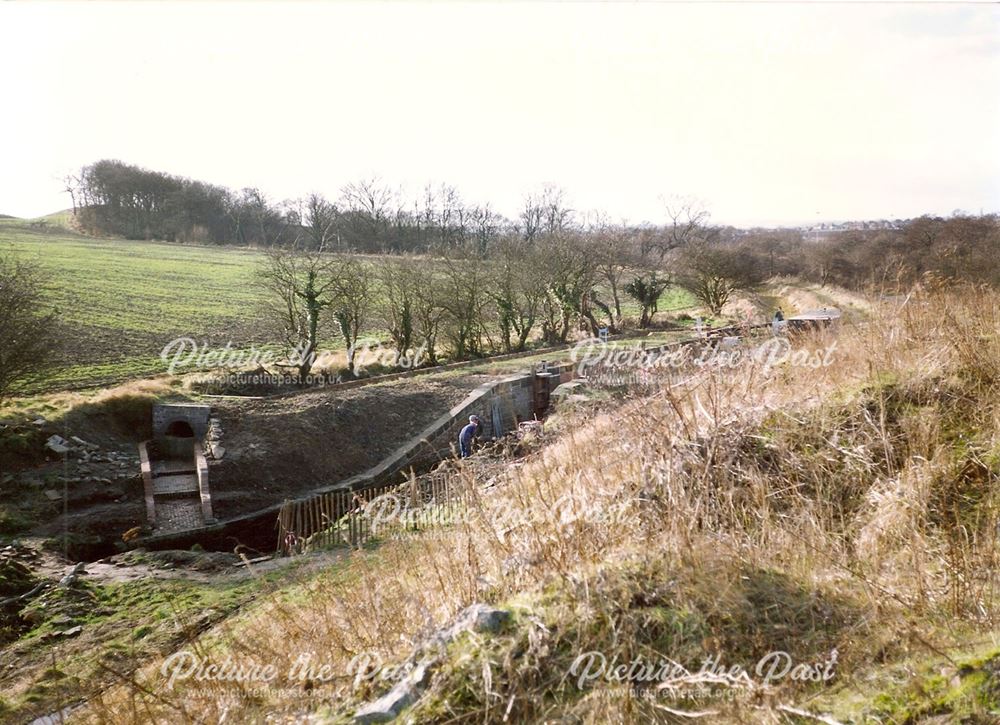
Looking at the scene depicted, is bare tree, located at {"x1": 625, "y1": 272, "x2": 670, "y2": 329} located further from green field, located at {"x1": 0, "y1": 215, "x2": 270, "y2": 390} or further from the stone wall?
the stone wall

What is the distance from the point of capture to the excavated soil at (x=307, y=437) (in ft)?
51.6

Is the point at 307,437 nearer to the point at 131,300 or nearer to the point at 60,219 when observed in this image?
the point at 131,300

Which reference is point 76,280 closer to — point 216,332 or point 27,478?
point 216,332

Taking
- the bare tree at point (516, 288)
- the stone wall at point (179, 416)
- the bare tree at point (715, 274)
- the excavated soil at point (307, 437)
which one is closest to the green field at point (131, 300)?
the stone wall at point (179, 416)

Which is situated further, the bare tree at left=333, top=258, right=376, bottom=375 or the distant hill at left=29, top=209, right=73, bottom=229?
the distant hill at left=29, top=209, right=73, bottom=229

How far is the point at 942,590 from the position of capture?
125 inches

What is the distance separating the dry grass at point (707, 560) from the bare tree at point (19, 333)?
12902mm

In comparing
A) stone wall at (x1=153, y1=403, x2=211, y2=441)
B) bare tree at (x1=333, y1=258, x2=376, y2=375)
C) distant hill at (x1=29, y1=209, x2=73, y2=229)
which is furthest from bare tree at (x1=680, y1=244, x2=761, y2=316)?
distant hill at (x1=29, y1=209, x2=73, y2=229)

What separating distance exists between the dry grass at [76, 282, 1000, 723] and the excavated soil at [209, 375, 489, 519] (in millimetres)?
10312

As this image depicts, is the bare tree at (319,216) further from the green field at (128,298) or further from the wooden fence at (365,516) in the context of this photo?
the wooden fence at (365,516)

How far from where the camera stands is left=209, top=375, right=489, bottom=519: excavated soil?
51.6ft

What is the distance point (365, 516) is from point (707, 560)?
5.30 meters

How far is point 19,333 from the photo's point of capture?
50.7ft

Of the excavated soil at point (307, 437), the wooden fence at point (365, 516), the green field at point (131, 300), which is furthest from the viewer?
the green field at point (131, 300)
